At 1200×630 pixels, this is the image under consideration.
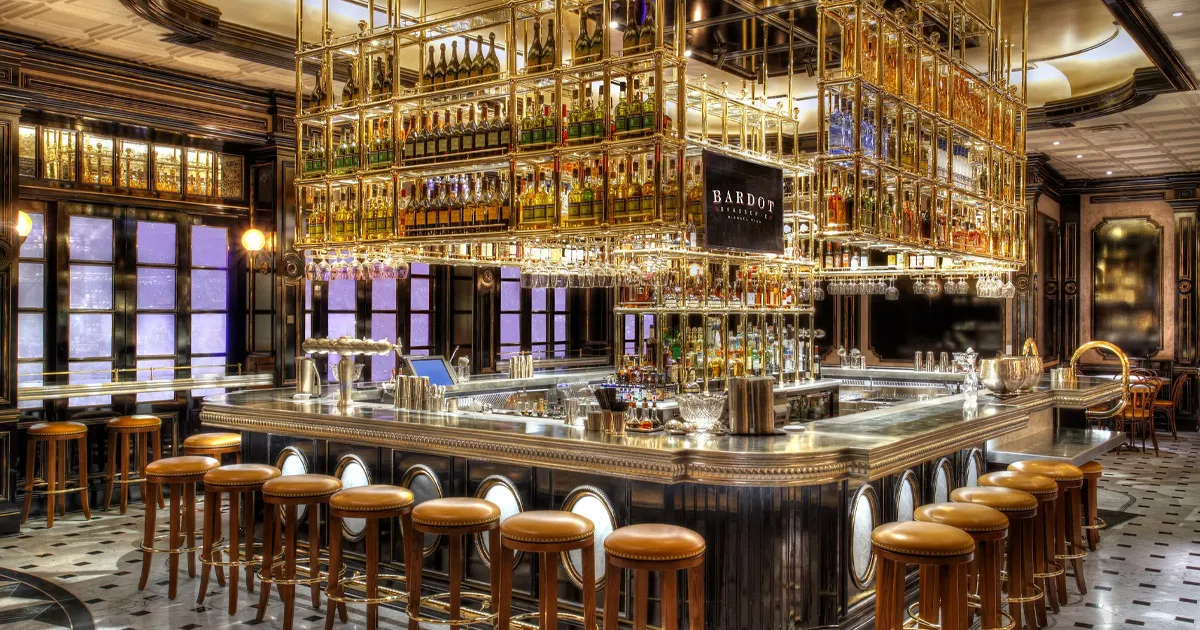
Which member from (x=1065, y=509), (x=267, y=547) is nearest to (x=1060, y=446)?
(x=1065, y=509)

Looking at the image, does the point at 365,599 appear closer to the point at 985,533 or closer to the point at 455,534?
the point at 455,534

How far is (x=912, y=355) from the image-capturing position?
42.9 feet

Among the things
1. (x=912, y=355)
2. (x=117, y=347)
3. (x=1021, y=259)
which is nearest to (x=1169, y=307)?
(x=912, y=355)

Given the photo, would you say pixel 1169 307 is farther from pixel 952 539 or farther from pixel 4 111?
pixel 4 111

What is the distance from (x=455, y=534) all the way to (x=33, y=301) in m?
5.44

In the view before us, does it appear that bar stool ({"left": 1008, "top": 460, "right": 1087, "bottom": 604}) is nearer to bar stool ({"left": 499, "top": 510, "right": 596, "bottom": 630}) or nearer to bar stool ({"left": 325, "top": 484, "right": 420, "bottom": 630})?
bar stool ({"left": 499, "top": 510, "right": 596, "bottom": 630})

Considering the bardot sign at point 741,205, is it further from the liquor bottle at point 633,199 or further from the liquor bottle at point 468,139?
the liquor bottle at point 468,139

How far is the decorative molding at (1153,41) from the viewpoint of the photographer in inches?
236

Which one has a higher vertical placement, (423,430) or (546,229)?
(546,229)

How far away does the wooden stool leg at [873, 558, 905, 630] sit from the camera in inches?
135

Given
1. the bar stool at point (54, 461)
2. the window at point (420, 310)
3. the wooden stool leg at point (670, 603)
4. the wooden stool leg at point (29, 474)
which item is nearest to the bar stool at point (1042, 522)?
Answer: the wooden stool leg at point (670, 603)

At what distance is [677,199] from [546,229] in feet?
2.62

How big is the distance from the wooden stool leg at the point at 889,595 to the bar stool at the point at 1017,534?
76cm

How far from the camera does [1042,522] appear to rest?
4664 mm
